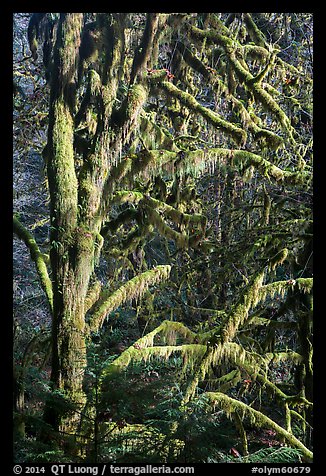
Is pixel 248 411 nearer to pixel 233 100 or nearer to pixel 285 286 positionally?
pixel 285 286

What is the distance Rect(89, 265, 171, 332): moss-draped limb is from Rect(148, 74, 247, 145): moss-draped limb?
156 centimetres

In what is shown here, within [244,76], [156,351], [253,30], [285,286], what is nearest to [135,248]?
[156,351]

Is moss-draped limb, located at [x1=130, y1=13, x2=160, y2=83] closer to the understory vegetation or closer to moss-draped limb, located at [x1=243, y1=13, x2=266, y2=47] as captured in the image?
the understory vegetation

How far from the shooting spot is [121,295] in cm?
449

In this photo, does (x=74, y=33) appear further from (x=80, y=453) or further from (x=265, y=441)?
(x=265, y=441)

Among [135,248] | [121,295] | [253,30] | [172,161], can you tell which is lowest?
[121,295]

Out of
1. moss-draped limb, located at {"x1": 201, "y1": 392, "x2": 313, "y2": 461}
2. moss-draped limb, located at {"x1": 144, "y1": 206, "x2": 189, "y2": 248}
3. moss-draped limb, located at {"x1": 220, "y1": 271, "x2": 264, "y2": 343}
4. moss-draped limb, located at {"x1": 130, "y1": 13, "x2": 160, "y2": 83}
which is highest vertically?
moss-draped limb, located at {"x1": 130, "y1": 13, "x2": 160, "y2": 83}

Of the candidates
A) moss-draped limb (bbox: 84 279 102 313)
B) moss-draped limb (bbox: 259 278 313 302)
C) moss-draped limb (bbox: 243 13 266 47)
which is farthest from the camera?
moss-draped limb (bbox: 243 13 266 47)

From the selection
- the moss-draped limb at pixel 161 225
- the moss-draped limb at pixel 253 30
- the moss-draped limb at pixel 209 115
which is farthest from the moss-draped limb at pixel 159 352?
the moss-draped limb at pixel 253 30

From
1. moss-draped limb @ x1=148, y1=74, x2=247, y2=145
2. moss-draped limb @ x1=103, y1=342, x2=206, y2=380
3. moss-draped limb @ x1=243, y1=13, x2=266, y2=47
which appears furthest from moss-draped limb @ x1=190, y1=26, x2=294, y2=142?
moss-draped limb @ x1=103, y1=342, x2=206, y2=380

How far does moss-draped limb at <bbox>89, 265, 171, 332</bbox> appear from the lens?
4.40 meters

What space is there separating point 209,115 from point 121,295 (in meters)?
2.09
